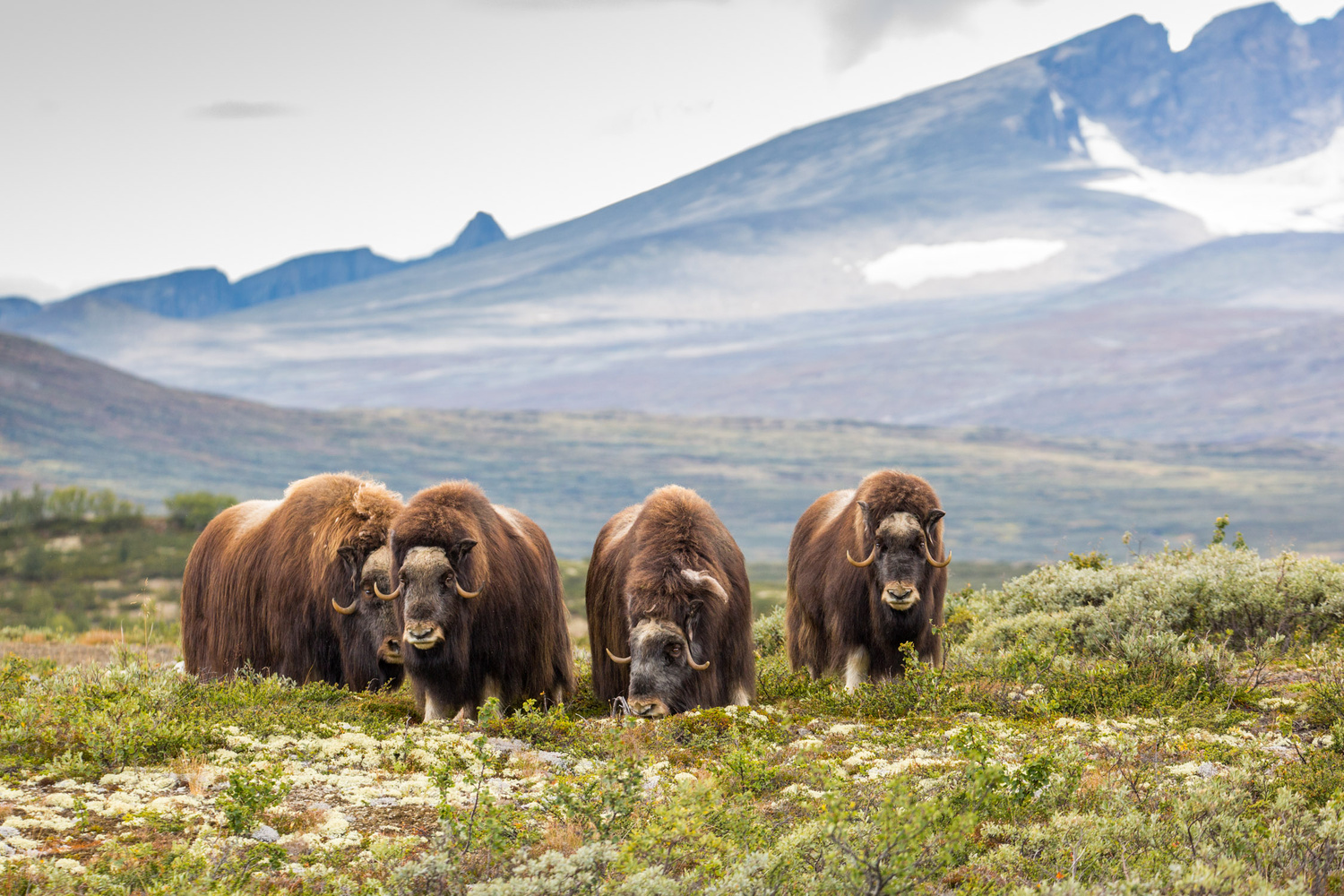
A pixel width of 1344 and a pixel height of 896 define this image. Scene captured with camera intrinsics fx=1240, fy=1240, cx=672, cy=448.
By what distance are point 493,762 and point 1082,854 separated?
3230mm

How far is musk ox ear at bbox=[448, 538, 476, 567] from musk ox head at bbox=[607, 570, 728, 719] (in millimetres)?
1331

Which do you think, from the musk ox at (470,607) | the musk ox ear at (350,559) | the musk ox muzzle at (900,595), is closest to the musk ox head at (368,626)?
the musk ox ear at (350,559)

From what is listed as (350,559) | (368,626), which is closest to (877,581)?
(368,626)

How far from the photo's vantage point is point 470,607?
9.76 m

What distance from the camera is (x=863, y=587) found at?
1116cm

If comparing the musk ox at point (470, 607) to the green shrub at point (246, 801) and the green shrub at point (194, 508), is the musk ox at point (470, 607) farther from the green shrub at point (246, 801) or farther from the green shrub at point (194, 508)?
the green shrub at point (194, 508)

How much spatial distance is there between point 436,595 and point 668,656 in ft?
5.94

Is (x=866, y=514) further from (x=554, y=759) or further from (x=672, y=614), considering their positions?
(x=554, y=759)

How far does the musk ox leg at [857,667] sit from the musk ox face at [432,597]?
364 cm

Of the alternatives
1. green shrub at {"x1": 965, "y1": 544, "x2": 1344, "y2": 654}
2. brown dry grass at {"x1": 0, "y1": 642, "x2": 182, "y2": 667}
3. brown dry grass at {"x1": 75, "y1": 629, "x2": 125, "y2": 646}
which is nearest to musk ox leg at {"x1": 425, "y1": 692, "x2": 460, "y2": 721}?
→ green shrub at {"x1": 965, "y1": 544, "x2": 1344, "y2": 654}

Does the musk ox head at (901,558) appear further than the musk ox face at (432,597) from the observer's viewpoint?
Yes

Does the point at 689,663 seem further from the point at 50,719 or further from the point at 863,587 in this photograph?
the point at 50,719

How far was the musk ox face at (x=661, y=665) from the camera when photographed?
933 cm

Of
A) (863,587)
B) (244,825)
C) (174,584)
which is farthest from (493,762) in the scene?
(174,584)
